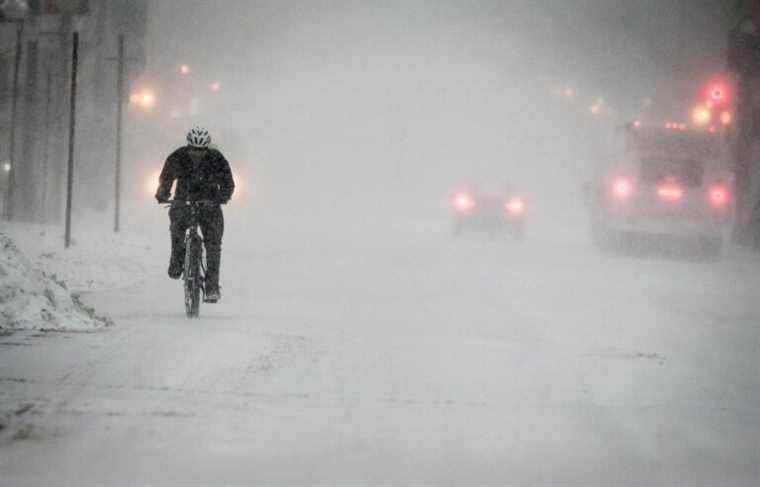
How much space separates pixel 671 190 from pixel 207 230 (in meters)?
16.9

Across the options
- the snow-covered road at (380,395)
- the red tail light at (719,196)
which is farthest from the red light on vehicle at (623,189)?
the snow-covered road at (380,395)

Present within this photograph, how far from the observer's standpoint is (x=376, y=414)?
569cm

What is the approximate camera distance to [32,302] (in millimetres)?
8078

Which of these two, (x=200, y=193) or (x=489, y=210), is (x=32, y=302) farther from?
(x=489, y=210)

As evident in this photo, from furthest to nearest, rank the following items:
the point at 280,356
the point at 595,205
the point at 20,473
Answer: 1. the point at 595,205
2. the point at 280,356
3. the point at 20,473

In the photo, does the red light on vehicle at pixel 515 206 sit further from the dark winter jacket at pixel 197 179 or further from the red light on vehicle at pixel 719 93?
the dark winter jacket at pixel 197 179

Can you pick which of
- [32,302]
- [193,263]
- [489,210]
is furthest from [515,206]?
[32,302]

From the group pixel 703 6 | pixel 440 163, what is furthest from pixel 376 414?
pixel 440 163

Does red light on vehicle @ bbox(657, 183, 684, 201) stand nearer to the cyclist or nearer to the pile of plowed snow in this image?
the cyclist

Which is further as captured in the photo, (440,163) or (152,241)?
(440,163)

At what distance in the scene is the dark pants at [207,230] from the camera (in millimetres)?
10070

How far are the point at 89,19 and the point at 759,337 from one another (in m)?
25.0

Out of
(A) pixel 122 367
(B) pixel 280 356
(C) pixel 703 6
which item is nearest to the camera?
(A) pixel 122 367

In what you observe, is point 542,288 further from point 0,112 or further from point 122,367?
point 0,112
